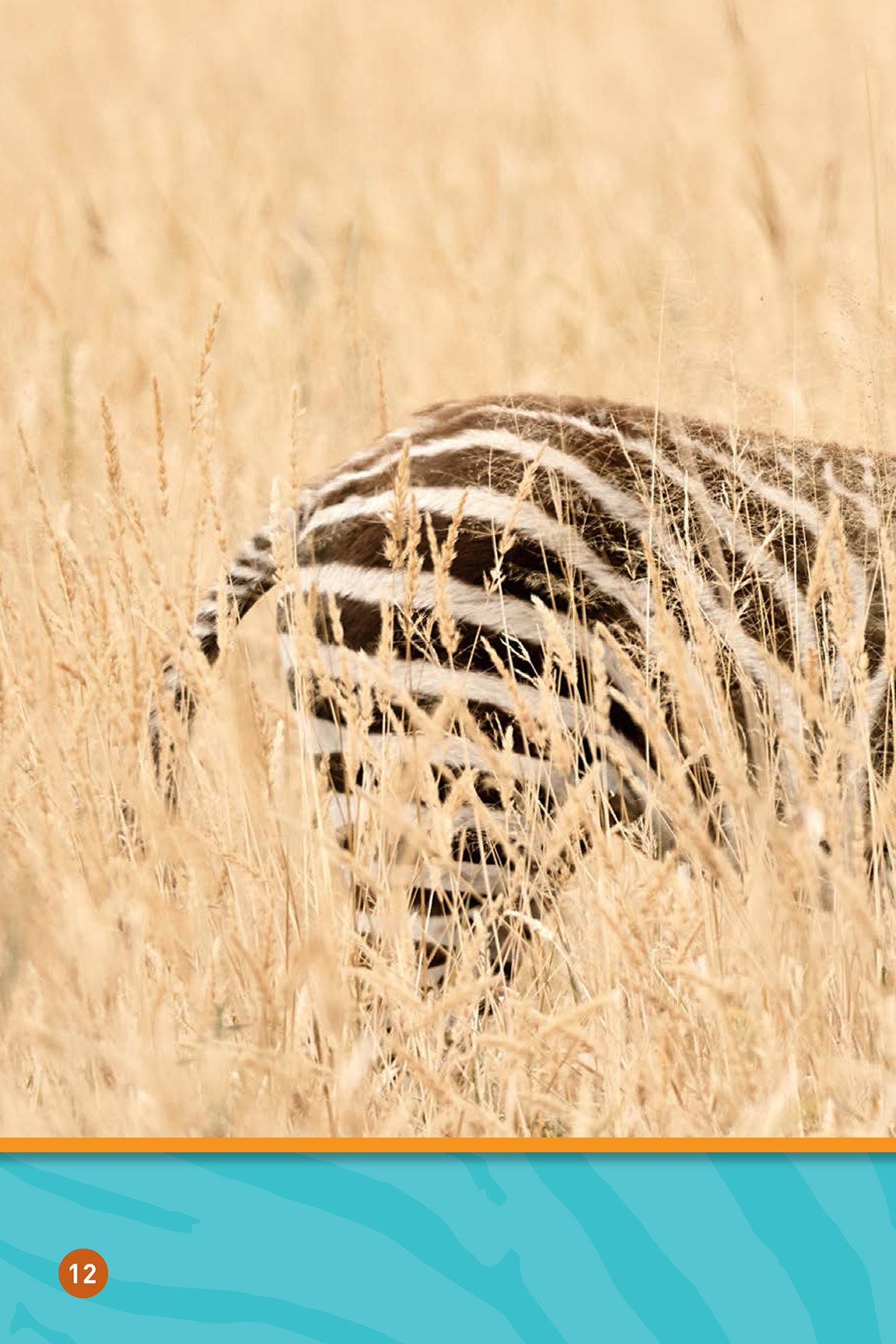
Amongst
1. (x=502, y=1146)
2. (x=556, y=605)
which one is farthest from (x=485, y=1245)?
(x=556, y=605)

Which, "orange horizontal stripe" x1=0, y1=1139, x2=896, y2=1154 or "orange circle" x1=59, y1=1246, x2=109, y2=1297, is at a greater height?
"orange horizontal stripe" x1=0, y1=1139, x2=896, y2=1154

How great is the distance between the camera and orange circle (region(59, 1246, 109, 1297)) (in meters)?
1.30

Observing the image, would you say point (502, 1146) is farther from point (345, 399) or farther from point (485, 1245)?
point (345, 399)

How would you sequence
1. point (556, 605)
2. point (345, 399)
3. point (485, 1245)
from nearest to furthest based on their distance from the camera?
point (485, 1245) → point (556, 605) → point (345, 399)

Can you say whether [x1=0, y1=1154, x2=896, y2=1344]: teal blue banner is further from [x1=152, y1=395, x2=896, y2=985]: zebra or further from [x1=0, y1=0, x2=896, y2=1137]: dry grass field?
[x1=152, y1=395, x2=896, y2=985]: zebra

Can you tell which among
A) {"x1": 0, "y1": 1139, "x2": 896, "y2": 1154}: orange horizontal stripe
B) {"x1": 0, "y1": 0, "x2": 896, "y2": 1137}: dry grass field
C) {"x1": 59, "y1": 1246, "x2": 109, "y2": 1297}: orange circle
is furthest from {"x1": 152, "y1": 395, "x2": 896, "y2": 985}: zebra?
{"x1": 59, "y1": 1246, "x2": 109, "y2": 1297}: orange circle

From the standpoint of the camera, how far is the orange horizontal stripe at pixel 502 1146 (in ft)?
4.25

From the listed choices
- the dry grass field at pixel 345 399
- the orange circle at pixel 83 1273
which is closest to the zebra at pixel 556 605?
the dry grass field at pixel 345 399

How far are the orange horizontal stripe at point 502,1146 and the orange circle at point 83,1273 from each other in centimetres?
9

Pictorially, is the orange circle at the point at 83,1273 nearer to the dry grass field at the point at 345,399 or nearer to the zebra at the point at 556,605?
the dry grass field at the point at 345,399

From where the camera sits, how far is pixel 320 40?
4312mm

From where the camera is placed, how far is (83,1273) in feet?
4.27

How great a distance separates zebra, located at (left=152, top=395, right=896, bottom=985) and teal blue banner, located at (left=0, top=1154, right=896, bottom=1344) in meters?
0.54

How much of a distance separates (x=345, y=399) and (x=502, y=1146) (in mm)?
2799
